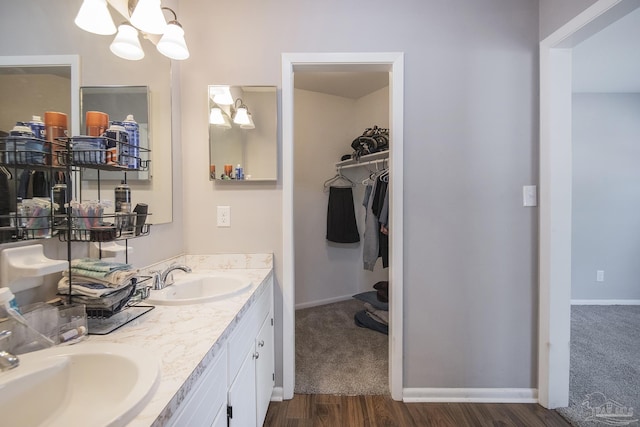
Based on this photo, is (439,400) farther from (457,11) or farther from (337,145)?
(337,145)

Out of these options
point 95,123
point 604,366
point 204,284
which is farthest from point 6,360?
point 604,366

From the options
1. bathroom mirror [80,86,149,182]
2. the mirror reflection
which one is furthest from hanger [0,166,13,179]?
bathroom mirror [80,86,149,182]

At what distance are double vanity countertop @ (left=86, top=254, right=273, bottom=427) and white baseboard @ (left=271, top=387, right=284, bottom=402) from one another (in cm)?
78

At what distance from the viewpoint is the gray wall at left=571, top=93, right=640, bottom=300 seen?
3.07 meters

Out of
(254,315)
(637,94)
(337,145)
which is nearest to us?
(254,315)

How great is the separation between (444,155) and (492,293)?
2.96 feet

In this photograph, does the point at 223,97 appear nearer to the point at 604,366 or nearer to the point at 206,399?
the point at 206,399

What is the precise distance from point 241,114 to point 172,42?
46 cm

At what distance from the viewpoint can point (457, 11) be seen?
1.59 m

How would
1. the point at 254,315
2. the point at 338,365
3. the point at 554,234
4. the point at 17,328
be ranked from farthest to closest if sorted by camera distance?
the point at 338,365 → the point at 554,234 → the point at 254,315 → the point at 17,328

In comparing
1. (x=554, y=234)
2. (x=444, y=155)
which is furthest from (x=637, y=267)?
(x=444, y=155)

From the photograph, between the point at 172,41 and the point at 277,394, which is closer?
the point at 172,41

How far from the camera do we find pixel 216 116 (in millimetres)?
1591

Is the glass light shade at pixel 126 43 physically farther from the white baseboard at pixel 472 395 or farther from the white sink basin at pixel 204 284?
the white baseboard at pixel 472 395
